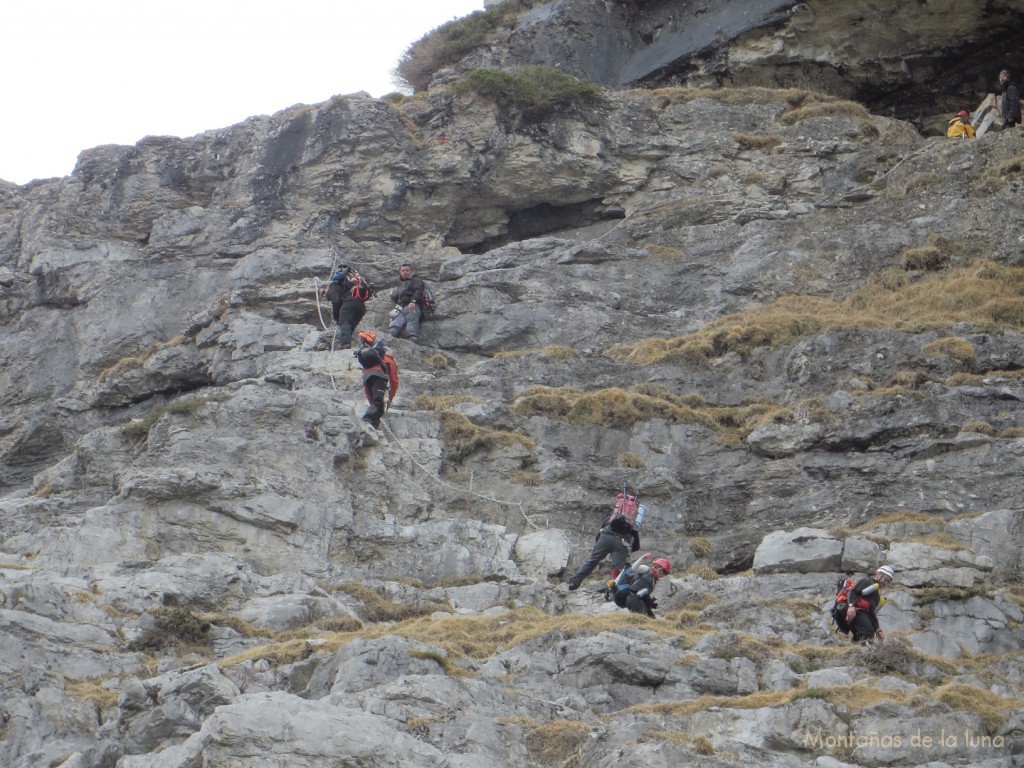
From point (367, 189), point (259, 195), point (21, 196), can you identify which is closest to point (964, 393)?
point (367, 189)

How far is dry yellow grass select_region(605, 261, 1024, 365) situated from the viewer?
2567 centimetres

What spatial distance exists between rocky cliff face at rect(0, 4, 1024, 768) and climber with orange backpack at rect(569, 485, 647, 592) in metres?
0.53

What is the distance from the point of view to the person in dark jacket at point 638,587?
17.8m

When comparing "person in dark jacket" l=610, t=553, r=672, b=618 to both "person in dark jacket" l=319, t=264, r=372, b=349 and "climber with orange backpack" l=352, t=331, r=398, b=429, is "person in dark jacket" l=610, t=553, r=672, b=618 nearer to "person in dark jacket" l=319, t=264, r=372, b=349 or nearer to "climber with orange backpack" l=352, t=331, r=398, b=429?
"climber with orange backpack" l=352, t=331, r=398, b=429

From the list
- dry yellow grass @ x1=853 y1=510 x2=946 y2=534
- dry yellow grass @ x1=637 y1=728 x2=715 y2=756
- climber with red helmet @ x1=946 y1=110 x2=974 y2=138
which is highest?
climber with red helmet @ x1=946 y1=110 x2=974 y2=138

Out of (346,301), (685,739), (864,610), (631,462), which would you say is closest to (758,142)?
(346,301)

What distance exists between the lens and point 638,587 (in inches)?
703

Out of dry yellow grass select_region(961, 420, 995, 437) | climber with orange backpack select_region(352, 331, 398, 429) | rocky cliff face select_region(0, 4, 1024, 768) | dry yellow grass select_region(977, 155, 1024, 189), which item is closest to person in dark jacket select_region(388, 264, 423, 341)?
rocky cliff face select_region(0, 4, 1024, 768)

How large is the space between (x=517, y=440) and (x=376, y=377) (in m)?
2.85

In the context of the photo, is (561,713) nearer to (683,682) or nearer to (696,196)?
(683,682)

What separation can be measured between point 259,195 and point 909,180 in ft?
55.9

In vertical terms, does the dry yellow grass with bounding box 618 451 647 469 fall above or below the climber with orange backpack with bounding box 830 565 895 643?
above

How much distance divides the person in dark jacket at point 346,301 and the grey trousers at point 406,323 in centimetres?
112

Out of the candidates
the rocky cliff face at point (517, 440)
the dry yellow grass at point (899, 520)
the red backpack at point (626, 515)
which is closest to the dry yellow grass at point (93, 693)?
the rocky cliff face at point (517, 440)
